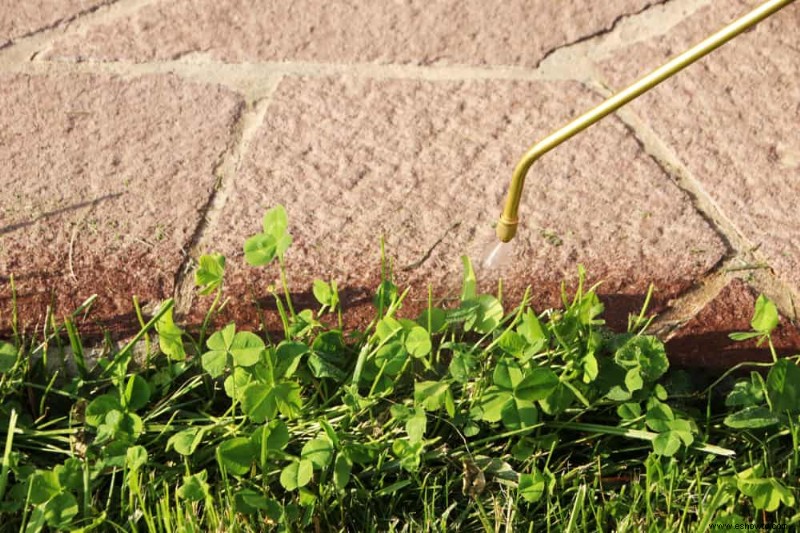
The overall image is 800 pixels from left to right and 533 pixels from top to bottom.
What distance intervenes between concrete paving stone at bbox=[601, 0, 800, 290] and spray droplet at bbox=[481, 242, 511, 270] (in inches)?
18.8

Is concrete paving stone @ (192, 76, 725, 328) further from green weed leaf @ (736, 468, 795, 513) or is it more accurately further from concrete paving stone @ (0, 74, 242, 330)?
green weed leaf @ (736, 468, 795, 513)

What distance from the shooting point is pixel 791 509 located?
1.72 m

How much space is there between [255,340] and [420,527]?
401mm

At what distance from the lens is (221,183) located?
2186 millimetres

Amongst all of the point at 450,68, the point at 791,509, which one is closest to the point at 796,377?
the point at 791,509

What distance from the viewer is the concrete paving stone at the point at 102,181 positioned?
1986mm

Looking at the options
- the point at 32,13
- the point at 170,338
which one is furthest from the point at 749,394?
the point at 32,13

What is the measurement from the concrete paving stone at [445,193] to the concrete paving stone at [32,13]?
0.60 metres

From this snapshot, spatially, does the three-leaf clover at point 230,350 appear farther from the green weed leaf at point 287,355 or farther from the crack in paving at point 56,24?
the crack in paving at point 56,24

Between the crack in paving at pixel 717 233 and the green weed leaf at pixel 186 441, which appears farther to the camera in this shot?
the crack in paving at pixel 717 233

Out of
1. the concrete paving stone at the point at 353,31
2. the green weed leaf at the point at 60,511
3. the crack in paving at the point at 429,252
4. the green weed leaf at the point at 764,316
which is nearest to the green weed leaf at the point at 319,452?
the green weed leaf at the point at 60,511

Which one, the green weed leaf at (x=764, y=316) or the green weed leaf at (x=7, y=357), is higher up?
the green weed leaf at (x=7, y=357)

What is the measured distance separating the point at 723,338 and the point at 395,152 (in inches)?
30.4

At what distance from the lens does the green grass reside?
1.66 metres
